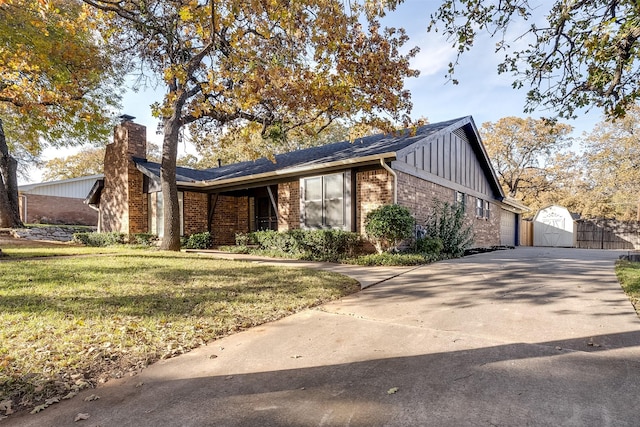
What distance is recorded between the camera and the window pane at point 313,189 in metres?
10.9

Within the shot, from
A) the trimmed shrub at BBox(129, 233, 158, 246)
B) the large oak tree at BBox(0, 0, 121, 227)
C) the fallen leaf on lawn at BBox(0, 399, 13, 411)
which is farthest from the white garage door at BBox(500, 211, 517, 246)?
the fallen leaf on lawn at BBox(0, 399, 13, 411)

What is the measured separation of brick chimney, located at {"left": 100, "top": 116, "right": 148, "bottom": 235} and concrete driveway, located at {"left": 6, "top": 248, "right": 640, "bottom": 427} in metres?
12.7

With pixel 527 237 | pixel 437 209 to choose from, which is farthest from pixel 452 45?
pixel 527 237

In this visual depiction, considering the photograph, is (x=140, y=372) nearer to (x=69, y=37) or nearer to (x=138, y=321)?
(x=138, y=321)

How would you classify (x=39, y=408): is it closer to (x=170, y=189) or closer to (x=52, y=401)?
(x=52, y=401)

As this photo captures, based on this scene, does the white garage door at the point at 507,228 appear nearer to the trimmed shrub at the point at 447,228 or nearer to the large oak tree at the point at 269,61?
the trimmed shrub at the point at 447,228

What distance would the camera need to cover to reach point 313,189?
435 inches

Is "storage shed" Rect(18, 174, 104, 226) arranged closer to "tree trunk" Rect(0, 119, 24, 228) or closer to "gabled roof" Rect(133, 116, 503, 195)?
"tree trunk" Rect(0, 119, 24, 228)

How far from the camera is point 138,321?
12.0 feet

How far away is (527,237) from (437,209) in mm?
15270

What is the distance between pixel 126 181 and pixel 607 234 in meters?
25.6

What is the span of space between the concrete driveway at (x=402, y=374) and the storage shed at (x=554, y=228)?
1977 centimetres

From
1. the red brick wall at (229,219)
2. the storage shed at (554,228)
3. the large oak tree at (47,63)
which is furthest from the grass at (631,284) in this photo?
the storage shed at (554,228)

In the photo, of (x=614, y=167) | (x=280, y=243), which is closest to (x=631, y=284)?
(x=280, y=243)
